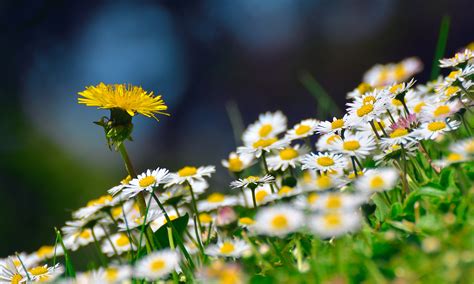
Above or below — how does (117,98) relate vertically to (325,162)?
above

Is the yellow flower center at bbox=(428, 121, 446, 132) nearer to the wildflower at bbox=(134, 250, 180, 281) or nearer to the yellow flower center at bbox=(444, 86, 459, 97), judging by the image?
the yellow flower center at bbox=(444, 86, 459, 97)

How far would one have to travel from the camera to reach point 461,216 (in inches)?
43.2

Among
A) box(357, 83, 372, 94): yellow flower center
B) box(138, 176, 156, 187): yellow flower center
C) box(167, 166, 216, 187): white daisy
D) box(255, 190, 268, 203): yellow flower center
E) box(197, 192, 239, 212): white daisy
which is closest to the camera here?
box(138, 176, 156, 187): yellow flower center

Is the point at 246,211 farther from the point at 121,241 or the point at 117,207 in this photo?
the point at 117,207

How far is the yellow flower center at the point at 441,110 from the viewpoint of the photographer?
4.57 feet

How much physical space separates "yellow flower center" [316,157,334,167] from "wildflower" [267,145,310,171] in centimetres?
16

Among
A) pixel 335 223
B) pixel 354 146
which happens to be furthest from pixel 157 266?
pixel 354 146

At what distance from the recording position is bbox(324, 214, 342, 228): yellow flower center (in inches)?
35.7

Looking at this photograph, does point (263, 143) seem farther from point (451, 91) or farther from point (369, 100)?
point (451, 91)

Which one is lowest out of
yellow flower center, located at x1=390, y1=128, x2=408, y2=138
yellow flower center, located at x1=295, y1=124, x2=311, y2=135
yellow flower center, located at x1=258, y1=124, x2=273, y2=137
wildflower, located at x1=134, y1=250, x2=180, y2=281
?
wildflower, located at x1=134, y1=250, x2=180, y2=281

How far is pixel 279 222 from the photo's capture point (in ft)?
3.24

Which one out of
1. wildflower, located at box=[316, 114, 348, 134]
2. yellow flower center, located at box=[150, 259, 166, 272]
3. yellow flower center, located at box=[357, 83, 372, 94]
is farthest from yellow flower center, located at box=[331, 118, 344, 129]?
yellow flower center, located at box=[150, 259, 166, 272]

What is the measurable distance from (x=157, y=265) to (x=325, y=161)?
52 centimetres

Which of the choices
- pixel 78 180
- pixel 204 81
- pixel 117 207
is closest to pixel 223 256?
pixel 117 207
